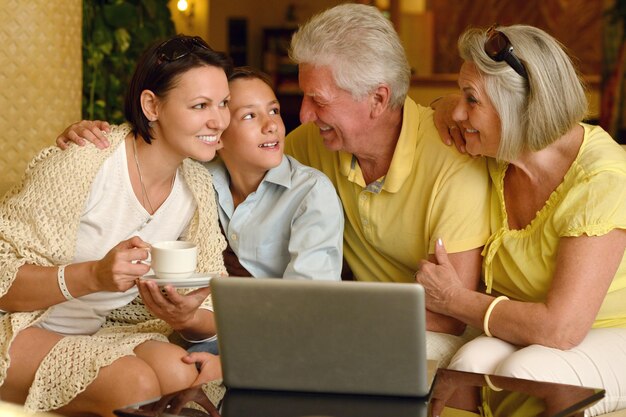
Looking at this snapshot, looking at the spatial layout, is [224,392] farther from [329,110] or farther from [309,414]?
[329,110]

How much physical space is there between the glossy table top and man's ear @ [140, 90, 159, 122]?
0.80 meters

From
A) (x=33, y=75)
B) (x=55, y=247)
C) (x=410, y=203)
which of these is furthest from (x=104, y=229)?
(x=33, y=75)

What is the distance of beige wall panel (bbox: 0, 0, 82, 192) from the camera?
10.1 ft

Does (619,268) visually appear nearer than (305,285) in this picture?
No

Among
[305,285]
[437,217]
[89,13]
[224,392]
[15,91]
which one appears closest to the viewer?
[305,285]

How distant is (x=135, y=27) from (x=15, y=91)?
115 centimetres

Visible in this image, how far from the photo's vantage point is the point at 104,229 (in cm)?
232

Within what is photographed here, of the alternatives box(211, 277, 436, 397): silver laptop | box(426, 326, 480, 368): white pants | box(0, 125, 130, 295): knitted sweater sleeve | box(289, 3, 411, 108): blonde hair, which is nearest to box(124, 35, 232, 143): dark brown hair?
box(0, 125, 130, 295): knitted sweater sleeve

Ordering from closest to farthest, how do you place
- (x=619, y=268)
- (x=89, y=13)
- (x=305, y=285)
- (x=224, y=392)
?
1. (x=305, y=285)
2. (x=224, y=392)
3. (x=619, y=268)
4. (x=89, y=13)

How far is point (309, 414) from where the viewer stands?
168 cm

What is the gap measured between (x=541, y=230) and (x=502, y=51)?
0.45m

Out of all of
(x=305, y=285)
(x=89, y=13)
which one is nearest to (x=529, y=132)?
(x=305, y=285)

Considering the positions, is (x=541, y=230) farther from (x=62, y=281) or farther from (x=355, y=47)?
(x=62, y=281)

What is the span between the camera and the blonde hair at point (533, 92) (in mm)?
2197
